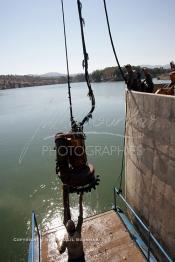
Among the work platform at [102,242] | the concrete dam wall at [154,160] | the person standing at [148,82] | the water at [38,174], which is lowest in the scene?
the water at [38,174]

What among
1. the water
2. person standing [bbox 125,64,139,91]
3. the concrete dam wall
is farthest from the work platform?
person standing [bbox 125,64,139,91]

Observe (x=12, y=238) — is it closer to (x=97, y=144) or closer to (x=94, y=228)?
(x=94, y=228)

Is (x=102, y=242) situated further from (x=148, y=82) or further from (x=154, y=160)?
(x=148, y=82)

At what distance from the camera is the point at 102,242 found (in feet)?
28.8

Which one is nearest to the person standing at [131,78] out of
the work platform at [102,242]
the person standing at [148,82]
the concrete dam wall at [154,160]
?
the concrete dam wall at [154,160]

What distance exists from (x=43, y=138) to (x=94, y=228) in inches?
820

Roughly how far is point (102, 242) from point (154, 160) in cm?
361

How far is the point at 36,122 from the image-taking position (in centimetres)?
3697

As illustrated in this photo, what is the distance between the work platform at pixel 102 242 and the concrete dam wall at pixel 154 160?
962 millimetres

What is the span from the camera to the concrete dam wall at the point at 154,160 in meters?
6.91

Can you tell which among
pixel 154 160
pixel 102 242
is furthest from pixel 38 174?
pixel 154 160

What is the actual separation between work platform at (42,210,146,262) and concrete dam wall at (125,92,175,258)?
0.96 meters

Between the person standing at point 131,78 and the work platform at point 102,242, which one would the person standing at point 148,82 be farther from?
Result: the work platform at point 102,242

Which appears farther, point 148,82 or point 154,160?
point 148,82
